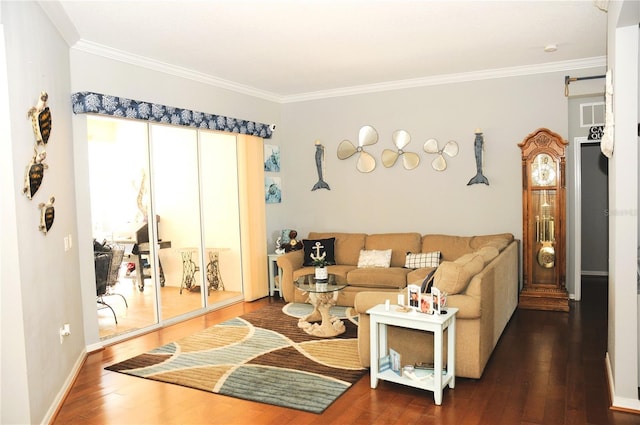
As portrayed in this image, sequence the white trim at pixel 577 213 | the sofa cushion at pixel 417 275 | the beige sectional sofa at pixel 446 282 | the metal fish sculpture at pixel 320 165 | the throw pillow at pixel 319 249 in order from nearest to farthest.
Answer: the beige sectional sofa at pixel 446 282
the sofa cushion at pixel 417 275
the white trim at pixel 577 213
the throw pillow at pixel 319 249
the metal fish sculpture at pixel 320 165

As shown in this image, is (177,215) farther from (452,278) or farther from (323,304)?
(452,278)

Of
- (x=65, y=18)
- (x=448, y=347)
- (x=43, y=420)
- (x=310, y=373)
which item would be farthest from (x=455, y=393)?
(x=65, y=18)

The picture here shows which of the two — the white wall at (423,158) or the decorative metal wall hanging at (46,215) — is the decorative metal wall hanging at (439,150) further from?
the decorative metal wall hanging at (46,215)

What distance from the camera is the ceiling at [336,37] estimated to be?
3.98 metres

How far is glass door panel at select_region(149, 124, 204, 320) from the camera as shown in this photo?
5609mm

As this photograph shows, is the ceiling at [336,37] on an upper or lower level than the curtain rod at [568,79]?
upper

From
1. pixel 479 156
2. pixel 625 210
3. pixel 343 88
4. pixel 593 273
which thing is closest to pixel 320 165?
pixel 343 88

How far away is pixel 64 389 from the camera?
3.73m

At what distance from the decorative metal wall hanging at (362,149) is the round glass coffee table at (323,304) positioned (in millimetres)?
2196

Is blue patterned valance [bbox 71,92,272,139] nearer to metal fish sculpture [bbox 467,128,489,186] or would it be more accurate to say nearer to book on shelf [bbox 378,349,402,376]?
metal fish sculpture [bbox 467,128,489,186]

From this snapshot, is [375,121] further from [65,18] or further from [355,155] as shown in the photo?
[65,18]

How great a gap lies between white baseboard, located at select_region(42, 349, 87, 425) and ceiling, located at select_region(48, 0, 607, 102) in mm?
2779

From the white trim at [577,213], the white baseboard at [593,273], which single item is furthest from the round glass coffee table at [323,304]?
the white baseboard at [593,273]

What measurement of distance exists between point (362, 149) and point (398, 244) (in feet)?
4.79
